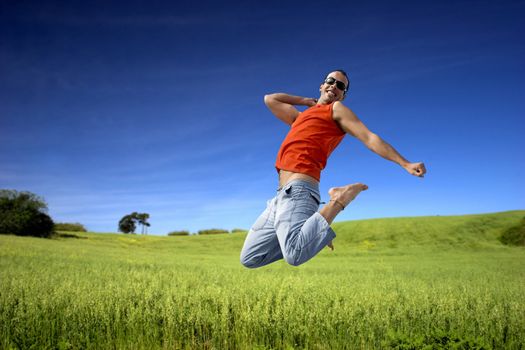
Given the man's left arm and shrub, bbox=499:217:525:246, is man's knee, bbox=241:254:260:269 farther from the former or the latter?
shrub, bbox=499:217:525:246

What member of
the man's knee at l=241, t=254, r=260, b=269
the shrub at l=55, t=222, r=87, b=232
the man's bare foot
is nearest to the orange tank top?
the man's bare foot

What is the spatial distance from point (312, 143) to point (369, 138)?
64 cm

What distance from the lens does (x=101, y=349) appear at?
5.45m

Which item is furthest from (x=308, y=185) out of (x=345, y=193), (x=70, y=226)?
(x=70, y=226)

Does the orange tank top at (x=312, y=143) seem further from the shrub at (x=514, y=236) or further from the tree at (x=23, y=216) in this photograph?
the tree at (x=23, y=216)

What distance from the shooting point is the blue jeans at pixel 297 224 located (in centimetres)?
412

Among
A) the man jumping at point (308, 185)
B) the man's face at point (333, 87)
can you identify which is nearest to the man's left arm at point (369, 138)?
the man jumping at point (308, 185)

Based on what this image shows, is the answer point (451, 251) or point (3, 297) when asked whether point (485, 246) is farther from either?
point (3, 297)

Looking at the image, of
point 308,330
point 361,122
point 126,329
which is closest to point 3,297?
point 126,329

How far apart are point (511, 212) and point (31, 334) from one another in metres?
54.1

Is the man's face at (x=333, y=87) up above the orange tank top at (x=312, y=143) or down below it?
above

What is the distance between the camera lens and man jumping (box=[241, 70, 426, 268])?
163 inches

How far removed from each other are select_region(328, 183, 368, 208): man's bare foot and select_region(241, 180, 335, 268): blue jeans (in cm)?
18

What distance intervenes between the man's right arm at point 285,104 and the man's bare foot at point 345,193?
120cm
